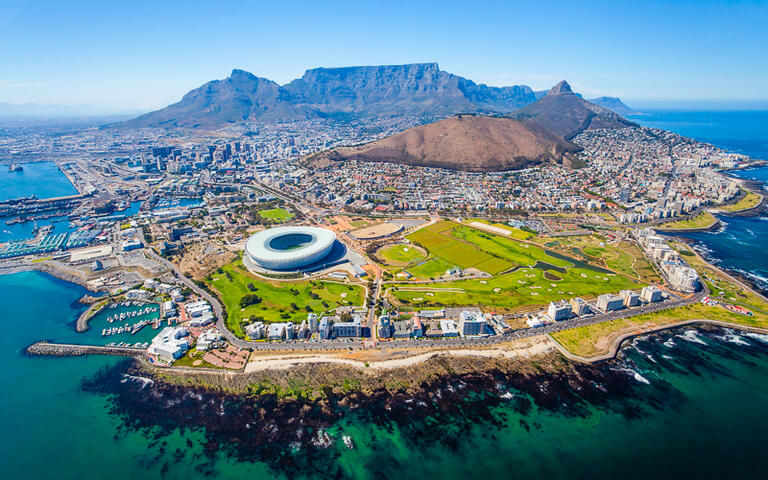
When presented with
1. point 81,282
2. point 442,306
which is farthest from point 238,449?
point 81,282

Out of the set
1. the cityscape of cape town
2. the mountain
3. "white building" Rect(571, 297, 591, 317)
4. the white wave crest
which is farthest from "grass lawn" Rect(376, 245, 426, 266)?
the mountain

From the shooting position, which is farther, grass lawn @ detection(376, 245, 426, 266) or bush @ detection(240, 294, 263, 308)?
grass lawn @ detection(376, 245, 426, 266)

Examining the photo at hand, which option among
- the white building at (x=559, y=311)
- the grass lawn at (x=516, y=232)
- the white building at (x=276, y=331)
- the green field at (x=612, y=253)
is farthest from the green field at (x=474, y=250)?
the white building at (x=276, y=331)

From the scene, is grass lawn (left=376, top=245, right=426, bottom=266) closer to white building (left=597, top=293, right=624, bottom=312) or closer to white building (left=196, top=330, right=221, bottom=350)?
white building (left=597, top=293, right=624, bottom=312)

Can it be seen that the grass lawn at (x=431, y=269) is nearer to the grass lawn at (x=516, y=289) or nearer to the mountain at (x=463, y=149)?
the grass lawn at (x=516, y=289)

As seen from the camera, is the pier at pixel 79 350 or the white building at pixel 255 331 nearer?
the pier at pixel 79 350
